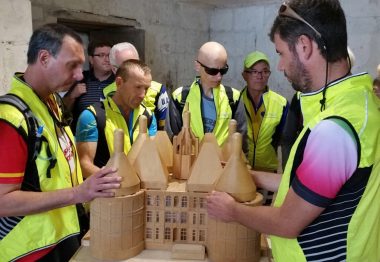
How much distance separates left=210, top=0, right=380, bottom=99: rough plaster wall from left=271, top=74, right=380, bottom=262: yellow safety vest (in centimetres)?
320

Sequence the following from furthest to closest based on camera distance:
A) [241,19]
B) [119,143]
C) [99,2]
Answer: [241,19], [99,2], [119,143]

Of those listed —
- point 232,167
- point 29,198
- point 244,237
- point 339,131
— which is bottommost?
point 244,237

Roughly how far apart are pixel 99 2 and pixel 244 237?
10.5 feet

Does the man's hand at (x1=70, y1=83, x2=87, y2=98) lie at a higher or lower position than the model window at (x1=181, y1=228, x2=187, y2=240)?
higher

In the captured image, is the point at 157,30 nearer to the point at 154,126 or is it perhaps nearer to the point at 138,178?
the point at 154,126

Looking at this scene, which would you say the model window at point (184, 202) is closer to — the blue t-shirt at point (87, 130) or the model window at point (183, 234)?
the model window at point (183, 234)

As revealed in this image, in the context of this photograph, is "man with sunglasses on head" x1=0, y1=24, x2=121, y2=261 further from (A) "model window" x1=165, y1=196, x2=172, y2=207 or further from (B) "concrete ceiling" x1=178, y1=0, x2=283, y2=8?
(B) "concrete ceiling" x1=178, y1=0, x2=283, y2=8

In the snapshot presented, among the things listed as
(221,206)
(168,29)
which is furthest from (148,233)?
(168,29)

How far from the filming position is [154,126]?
2.28 m

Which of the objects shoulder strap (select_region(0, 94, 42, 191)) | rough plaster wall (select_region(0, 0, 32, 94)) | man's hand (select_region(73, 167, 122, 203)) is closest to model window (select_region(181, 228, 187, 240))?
man's hand (select_region(73, 167, 122, 203))

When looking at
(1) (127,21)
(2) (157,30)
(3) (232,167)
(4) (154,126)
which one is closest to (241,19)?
(2) (157,30)

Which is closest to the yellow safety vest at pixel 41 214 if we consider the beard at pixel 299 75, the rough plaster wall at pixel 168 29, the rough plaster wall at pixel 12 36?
the beard at pixel 299 75

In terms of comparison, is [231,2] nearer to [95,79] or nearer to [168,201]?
[95,79]

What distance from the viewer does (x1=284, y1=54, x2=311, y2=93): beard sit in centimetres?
108
